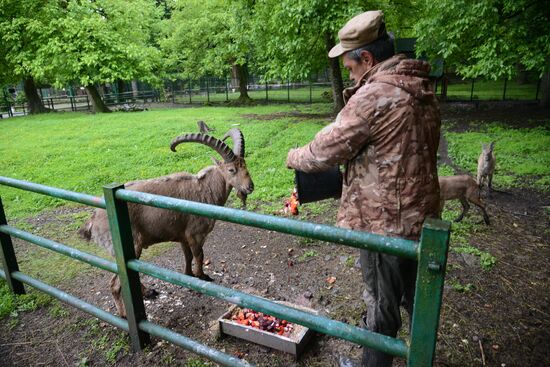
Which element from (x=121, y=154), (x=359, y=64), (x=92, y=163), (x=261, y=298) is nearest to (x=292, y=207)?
(x=359, y=64)

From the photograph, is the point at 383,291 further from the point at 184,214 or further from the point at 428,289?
the point at 184,214

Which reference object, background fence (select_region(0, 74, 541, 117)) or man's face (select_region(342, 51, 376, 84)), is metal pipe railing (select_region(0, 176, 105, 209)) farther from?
background fence (select_region(0, 74, 541, 117))

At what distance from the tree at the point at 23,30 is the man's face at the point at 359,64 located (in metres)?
23.4

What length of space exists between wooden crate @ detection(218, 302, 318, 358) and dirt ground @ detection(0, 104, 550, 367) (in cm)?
8

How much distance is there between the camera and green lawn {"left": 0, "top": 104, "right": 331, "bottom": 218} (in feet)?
27.8

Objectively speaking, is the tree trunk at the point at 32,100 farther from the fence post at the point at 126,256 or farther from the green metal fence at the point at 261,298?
the fence post at the point at 126,256

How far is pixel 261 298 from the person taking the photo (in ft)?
7.54

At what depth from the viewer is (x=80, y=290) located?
467cm

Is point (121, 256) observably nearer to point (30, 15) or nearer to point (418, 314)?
point (418, 314)

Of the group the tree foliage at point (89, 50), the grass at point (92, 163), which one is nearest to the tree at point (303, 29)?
the grass at point (92, 163)

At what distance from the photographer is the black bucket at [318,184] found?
295cm

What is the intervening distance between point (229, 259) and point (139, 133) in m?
11.2

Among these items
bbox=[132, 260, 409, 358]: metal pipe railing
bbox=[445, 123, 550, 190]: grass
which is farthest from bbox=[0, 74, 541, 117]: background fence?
bbox=[132, 260, 409, 358]: metal pipe railing

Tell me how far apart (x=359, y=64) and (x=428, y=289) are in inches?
57.5
